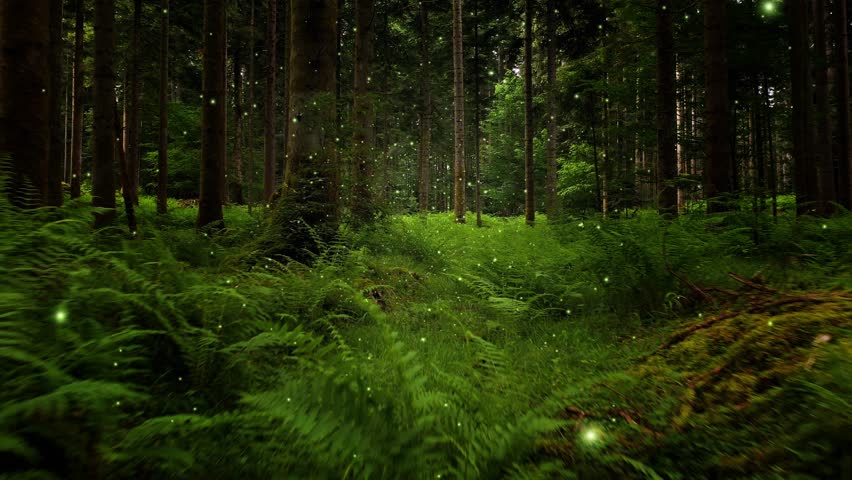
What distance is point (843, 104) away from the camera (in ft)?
34.4

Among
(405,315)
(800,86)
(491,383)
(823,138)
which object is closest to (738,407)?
(491,383)

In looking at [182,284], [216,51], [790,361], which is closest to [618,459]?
[790,361]

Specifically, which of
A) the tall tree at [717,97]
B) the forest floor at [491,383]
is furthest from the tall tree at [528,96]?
the forest floor at [491,383]

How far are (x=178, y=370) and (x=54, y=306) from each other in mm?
655

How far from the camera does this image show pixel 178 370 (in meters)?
2.19

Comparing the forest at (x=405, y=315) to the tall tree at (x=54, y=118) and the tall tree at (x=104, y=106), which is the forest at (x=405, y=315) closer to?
the tall tree at (x=104, y=106)

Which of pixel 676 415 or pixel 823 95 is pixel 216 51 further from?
pixel 823 95

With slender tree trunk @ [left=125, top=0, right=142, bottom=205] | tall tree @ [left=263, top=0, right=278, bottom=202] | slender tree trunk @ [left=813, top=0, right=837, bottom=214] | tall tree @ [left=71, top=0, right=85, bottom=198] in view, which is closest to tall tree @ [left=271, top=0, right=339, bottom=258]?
tall tree @ [left=263, top=0, right=278, bottom=202]

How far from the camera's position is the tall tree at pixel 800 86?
20.7 feet

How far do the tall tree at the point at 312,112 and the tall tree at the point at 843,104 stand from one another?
12861 millimetres

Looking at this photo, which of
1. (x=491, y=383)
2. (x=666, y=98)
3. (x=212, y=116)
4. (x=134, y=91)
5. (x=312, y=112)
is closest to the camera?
(x=491, y=383)

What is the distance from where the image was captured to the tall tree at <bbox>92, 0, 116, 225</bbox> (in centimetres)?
730

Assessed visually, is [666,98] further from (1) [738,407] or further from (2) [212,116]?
(2) [212,116]

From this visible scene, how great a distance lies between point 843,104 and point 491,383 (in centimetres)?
1428
